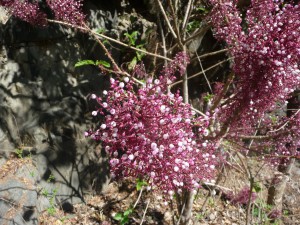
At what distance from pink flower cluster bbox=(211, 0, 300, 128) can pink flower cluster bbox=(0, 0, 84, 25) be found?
1317mm

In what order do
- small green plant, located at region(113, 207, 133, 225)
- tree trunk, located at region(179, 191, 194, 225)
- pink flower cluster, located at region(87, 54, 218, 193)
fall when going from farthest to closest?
1. small green plant, located at region(113, 207, 133, 225)
2. tree trunk, located at region(179, 191, 194, 225)
3. pink flower cluster, located at region(87, 54, 218, 193)

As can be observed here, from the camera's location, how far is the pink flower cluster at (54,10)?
97.3 inches

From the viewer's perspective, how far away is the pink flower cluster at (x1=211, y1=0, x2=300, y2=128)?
5.50 ft

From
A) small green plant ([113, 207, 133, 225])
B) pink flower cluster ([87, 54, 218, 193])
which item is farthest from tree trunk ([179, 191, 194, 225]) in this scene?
pink flower cluster ([87, 54, 218, 193])

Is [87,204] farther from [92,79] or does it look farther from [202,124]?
[202,124]

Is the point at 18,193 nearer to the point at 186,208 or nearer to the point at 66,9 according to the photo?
the point at 186,208

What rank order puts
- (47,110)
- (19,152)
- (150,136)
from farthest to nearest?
(47,110) → (19,152) → (150,136)

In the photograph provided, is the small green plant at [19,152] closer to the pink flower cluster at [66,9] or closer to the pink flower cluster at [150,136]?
the pink flower cluster at [66,9]

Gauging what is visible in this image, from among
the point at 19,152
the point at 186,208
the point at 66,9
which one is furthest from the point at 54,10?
the point at 186,208

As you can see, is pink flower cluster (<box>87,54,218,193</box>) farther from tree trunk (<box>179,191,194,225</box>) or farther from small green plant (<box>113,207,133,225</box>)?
small green plant (<box>113,207,133,225</box>)

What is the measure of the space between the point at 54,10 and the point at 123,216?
8.98 feet

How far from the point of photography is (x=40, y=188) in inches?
149

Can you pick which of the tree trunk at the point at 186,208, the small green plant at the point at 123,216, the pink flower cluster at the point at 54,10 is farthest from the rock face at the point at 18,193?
the pink flower cluster at the point at 54,10

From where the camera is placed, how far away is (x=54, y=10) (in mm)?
2521
